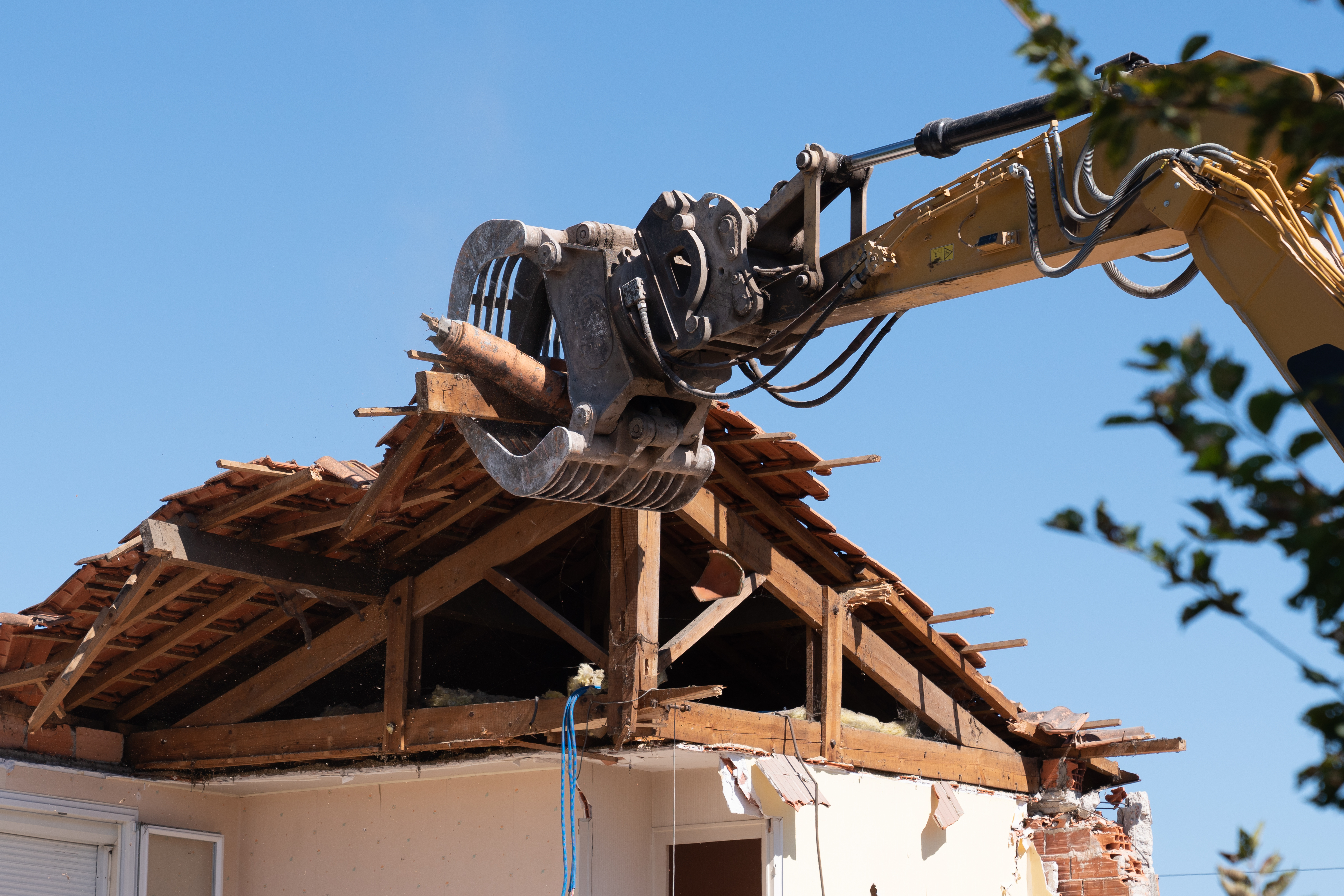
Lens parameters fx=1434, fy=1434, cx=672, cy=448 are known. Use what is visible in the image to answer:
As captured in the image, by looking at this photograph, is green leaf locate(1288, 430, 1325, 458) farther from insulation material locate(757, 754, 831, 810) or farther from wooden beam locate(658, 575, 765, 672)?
insulation material locate(757, 754, 831, 810)

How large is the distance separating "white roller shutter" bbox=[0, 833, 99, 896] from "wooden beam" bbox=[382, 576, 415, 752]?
3043 mm

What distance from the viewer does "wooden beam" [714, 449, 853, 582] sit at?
963 centimetres

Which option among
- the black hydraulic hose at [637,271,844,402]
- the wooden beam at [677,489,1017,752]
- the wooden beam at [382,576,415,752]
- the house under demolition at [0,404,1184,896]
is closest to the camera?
the black hydraulic hose at [637,271,844,402]

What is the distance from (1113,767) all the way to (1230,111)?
11.8 m

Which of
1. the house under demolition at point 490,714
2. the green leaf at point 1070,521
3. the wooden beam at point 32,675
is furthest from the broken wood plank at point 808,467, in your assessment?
the green leaf at point 1070,521

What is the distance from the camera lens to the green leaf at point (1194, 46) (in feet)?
6.14

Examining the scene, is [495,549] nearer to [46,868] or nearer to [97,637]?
[97,637]

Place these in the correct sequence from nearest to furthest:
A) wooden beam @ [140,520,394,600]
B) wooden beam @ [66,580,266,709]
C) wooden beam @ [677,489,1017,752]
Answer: wooden beam @ [140,520,394,600]
wooden beam @ [677,489,1017,752]
wooden beam @ [66,580,266,709]

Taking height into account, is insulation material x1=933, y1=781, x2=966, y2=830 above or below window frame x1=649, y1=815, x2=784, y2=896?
above

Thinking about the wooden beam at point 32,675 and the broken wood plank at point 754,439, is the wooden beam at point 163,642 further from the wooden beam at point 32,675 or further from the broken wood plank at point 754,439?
the broken wood plank at point 754,439

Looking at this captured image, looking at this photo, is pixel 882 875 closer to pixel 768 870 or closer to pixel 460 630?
pixel 768 870

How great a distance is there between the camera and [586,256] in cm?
734

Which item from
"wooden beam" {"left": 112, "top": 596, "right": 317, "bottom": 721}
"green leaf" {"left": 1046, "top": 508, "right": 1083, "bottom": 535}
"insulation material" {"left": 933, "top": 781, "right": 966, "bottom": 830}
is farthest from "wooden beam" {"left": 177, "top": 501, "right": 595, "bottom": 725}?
"green leaf" {"left": 1046, "top": 508, "right": 1083, "bottom": 535}

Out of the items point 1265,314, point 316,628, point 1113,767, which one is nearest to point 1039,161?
point 1265,314
